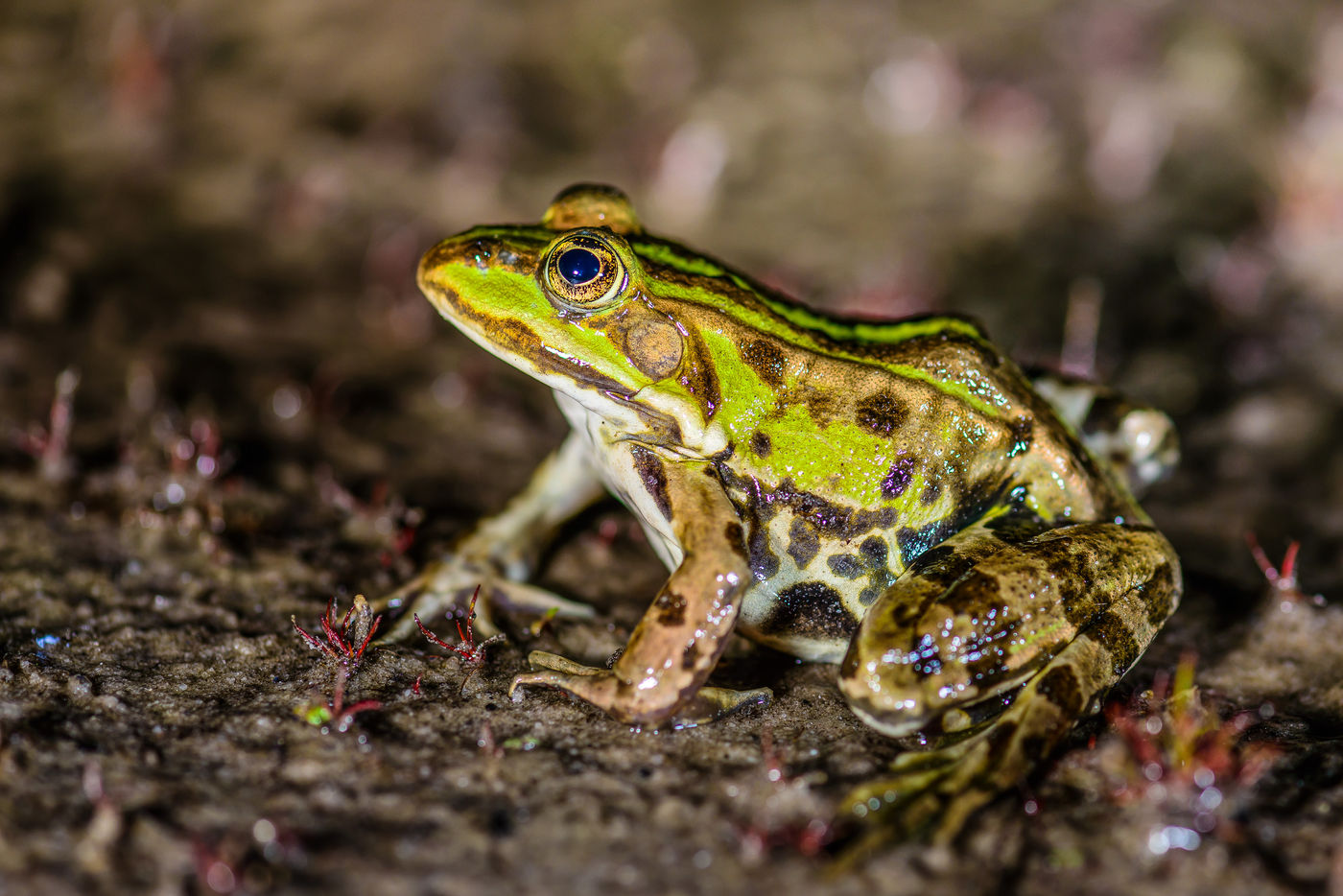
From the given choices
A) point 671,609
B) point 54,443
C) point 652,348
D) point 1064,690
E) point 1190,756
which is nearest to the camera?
point 1190,756

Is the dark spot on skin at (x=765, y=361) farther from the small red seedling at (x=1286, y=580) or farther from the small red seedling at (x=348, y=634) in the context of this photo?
the small red seedling at (x=1286, y=580)

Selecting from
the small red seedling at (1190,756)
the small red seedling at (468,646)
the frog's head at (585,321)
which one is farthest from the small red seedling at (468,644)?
the small red seedling at (1190,756)

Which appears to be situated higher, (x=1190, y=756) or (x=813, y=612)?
(x=1190, y=756)

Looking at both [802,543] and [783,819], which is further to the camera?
[802,543]

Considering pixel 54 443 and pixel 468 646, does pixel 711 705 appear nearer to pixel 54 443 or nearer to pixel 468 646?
pixel 468 646

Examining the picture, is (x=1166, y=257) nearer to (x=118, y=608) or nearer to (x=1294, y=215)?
(x=1294, y=215)

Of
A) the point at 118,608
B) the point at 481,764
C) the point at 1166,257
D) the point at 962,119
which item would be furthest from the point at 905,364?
the point at 962,119

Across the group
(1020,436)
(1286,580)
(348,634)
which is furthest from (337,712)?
(1286,580)
